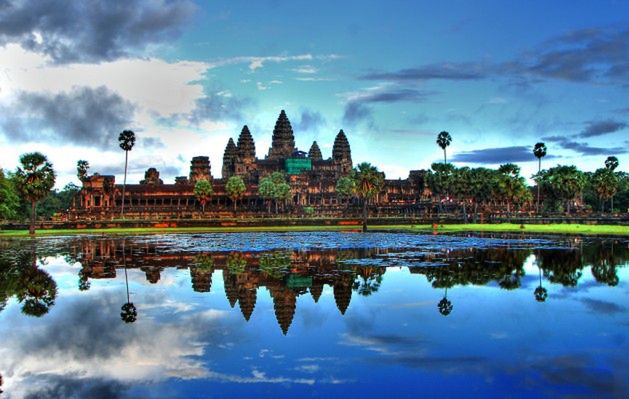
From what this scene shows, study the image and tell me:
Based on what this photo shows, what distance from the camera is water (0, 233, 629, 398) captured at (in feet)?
40.7

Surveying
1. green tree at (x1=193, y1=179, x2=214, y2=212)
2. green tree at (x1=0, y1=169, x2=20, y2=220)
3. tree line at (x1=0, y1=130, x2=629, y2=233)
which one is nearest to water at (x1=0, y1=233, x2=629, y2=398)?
tree line at (x1=0, y1=130, x2=629, y2=233)

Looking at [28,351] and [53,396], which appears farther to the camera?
[28,351]

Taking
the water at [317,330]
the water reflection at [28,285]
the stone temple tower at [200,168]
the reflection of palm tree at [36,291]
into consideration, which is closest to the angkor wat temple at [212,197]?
the stone temple tower at [200,168]

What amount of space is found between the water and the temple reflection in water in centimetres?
14

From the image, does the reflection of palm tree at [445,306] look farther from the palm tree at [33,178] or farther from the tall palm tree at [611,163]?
the tall palm tree at [611,163]

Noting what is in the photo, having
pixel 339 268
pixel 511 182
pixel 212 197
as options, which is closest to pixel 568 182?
pixel 511 182

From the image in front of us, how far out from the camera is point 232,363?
45.1ft

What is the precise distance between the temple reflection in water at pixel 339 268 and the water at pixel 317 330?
0.14 metres

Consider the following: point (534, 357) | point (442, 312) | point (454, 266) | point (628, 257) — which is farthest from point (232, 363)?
point (628, 257)

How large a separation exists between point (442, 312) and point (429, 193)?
519 feet

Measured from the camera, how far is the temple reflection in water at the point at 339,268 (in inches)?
899

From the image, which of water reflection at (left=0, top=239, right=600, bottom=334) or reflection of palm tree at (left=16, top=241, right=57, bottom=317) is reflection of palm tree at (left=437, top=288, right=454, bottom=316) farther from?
reflection of palm tree at (left=16, top=241, right=57, bottom=317)

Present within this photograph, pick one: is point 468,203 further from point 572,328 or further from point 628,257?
point 572,328

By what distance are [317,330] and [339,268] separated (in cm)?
1318
